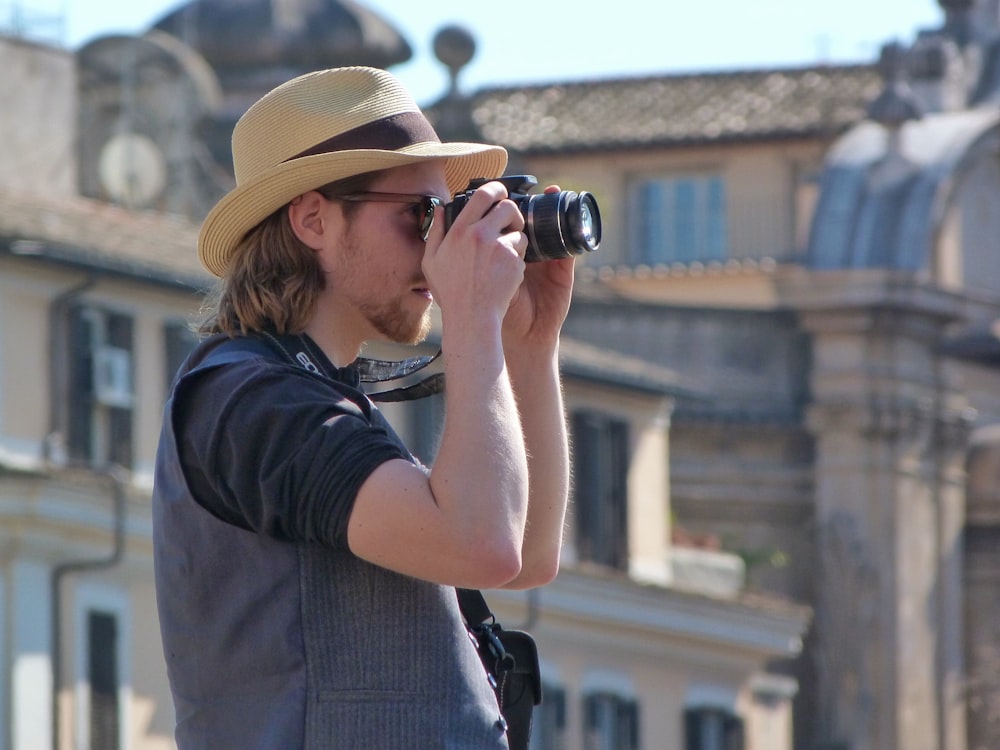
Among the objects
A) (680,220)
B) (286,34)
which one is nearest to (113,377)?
(286,34)

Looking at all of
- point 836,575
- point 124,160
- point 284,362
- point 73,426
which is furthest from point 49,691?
point 284,362

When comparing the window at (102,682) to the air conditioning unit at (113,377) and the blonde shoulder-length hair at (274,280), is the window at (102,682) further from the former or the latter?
the blonde shoulder-length hair at (274,280)

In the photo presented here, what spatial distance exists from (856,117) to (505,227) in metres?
39.3

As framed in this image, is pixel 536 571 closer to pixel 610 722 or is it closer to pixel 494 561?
pixel 494 561

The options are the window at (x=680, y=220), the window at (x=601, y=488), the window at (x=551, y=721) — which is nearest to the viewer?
the window at (x=551, y=721)

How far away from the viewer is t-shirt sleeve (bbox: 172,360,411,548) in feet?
15.9

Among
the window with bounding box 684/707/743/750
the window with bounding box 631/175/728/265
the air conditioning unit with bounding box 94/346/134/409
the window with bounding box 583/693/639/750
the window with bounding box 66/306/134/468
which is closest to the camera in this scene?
the window with bounding box 66/306/134/468

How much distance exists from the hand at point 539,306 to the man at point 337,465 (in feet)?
0.88

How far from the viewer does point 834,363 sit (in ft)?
129

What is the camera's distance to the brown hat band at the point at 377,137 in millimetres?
5246

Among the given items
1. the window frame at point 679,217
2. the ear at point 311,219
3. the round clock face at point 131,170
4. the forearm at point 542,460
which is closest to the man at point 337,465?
the ear at point 311,219

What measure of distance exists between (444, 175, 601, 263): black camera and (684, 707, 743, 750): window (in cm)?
2765

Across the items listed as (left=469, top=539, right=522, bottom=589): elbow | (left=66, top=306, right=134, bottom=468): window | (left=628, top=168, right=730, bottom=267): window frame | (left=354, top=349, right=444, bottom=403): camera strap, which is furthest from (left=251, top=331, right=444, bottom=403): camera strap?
(left=628, top=168, right=730, bottom=267): window frame

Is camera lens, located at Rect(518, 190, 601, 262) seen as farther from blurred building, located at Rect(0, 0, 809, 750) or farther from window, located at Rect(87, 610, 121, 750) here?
window, located at Rect(87, 610, 121, 750)
